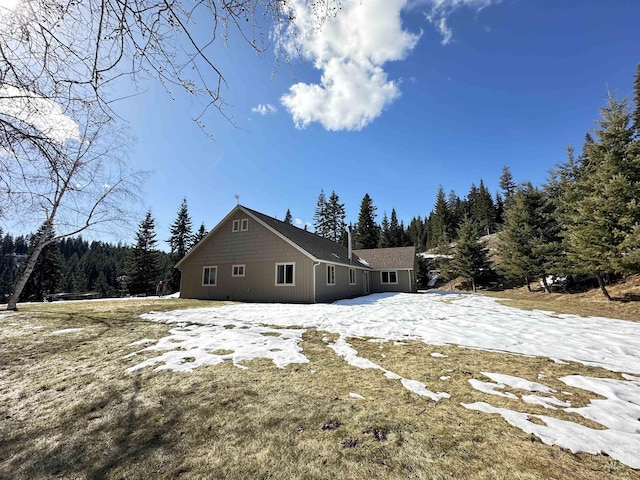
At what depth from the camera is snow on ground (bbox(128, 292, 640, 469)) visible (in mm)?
2517

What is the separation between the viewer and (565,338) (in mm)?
6227

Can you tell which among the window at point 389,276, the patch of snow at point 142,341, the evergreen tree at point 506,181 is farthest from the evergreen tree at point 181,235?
Result: the evergreen tree at point 506,181

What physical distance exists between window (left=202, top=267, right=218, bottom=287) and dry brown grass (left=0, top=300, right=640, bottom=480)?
37.2ft

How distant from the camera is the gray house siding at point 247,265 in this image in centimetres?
1418

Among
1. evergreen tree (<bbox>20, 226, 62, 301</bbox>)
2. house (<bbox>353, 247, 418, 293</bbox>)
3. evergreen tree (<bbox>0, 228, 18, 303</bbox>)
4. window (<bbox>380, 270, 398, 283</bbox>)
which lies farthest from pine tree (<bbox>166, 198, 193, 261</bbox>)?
evergreen tree (<bbox>0, 228, 18, 303</bbox>)

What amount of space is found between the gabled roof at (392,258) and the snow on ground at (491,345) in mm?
13372

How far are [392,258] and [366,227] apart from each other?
15.9 meters

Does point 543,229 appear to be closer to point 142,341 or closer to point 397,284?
point 397,284

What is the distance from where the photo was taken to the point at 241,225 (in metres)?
15.8

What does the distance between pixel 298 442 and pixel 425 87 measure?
12.8 m

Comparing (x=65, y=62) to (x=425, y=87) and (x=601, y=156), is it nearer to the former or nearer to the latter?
(x=425, y=87)

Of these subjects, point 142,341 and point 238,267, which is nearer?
point 142,341

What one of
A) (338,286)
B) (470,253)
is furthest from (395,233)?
(338,286)

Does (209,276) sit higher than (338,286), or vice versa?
(209,276)
